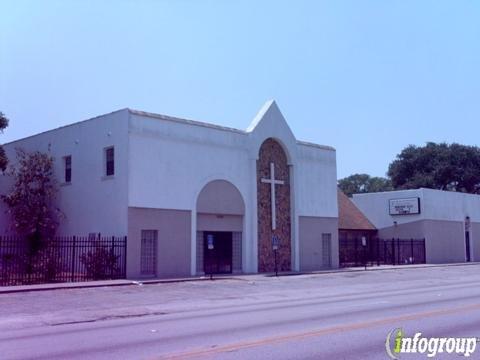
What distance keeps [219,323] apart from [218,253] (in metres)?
19.9

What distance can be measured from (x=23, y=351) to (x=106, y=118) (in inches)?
843

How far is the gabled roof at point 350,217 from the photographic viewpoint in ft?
160

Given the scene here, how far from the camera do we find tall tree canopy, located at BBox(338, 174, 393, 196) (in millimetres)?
105475

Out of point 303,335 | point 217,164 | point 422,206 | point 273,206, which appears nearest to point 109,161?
point 217,164

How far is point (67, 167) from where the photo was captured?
112ft

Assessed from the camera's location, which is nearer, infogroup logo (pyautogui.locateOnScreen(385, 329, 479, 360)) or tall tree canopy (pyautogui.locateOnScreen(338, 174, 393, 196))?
infogroup logo (pyautogui.locateOnScreen(385, 329, 479, 360))

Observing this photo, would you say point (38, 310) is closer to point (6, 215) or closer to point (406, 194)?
point (6, 215)

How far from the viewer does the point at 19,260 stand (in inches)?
1131

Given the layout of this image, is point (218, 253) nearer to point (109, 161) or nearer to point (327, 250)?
point (109, 161)

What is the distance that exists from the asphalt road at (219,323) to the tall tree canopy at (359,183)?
274 feet

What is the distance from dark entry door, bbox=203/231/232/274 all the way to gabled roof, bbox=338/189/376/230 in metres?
15.9

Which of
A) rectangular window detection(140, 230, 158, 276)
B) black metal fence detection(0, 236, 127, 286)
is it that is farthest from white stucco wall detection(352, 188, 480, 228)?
black metal fence detection(0, 236, 127, 286)

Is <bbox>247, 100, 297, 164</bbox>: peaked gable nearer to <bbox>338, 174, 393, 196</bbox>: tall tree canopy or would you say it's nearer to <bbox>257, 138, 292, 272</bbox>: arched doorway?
<bbox>257, 138, 292, 272</bbox>: arched doorway

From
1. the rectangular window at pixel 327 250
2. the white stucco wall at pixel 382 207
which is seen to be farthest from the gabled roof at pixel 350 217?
the rectangular window at pixel 327 250
